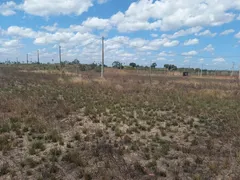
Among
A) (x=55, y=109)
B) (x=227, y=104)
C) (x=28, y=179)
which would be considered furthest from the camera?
(x=227, y=104)

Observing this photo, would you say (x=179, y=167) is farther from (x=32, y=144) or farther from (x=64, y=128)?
(x=64, y=128)

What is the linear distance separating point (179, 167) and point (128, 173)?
116 centimetres

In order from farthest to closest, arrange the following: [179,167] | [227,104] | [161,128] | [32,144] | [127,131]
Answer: [227,104], [161,128], [127,131], [32,144], [179,167]

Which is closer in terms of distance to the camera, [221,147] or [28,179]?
[28,179]

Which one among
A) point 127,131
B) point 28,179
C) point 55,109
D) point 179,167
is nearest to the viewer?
point 28,179

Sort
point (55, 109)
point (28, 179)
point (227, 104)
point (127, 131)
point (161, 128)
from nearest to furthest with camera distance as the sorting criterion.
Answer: point (28, 179)
point (127, 131)
point (161, 128)
point (55, 109)
point (227, 104)

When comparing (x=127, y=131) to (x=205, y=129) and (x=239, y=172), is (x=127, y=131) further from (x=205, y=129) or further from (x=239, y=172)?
(x=239, y=172)

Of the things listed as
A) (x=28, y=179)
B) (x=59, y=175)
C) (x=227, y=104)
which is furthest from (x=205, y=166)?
(x=227, y=104)

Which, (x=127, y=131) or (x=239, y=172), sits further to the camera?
(x=127, y=131)

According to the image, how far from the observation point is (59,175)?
17.6 feet

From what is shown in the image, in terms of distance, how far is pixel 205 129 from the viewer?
9.29 m

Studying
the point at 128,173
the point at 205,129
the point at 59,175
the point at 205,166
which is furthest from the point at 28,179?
the point at 205,129

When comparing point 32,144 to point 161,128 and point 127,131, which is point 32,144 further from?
point 161,128

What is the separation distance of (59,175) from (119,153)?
162cm
